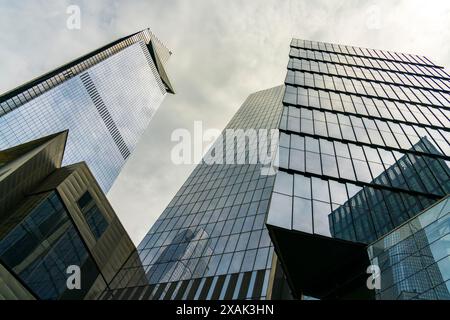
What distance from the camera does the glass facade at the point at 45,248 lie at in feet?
90.7

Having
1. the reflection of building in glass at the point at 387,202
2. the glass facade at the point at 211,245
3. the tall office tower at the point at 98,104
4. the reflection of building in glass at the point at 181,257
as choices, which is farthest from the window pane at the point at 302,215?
the tall office tower at the point at 98,104

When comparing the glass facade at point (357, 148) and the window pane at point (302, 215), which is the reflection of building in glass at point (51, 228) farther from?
the glass facade at point (357, 148)

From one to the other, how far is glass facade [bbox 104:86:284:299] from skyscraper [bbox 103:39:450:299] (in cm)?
18

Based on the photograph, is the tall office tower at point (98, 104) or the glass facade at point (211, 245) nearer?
the glass facade at point (211, 245)

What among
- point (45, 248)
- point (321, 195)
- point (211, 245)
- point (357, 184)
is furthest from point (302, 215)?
point (211, 245)

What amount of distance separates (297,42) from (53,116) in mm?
73888

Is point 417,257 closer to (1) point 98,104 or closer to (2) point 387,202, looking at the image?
(2) point 387,202

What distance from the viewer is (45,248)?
30.6 m

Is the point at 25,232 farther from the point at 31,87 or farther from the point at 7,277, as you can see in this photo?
the point at 31,87

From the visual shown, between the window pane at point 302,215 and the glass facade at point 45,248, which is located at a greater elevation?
the glass facade at point 45,248

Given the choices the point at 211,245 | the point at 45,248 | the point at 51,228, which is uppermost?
the point at 211,245

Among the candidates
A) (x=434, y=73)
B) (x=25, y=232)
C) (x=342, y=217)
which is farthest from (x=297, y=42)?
(x=25, y=232)

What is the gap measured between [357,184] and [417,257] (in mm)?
7367
